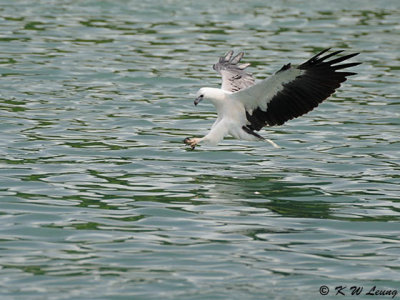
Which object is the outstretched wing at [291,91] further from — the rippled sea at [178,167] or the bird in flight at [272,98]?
the rippled sea at [178,167]

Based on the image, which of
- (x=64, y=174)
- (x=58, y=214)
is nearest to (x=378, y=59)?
(x=64, y=174)

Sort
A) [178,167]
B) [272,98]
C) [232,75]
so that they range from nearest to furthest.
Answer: [272,98] < [178,167] < [232,75]

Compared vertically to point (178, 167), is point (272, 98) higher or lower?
higher

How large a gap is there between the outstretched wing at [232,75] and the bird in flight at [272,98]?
1.60ft

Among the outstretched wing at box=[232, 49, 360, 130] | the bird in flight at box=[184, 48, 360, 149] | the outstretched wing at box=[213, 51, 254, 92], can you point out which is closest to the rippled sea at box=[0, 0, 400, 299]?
the bird in flight at box=[184, 48, 360, 149]

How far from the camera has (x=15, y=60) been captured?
1667 centimetres

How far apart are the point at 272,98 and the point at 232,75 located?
4.91 feet

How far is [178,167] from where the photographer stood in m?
11.3

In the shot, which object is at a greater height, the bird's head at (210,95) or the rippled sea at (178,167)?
the bird's head at (210,95)

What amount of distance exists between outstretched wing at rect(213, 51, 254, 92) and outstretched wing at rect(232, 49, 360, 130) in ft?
3.05

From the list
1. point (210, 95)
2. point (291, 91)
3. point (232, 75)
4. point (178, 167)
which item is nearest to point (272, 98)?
point (291, 91)

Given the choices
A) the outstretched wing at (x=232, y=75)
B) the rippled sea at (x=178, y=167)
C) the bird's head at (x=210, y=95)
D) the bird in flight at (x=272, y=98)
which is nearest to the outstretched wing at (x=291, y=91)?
the bird in flight at (x=272, y=98)

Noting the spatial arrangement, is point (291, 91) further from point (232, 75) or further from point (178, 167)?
point (232, 75)

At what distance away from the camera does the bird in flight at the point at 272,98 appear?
10.7m
